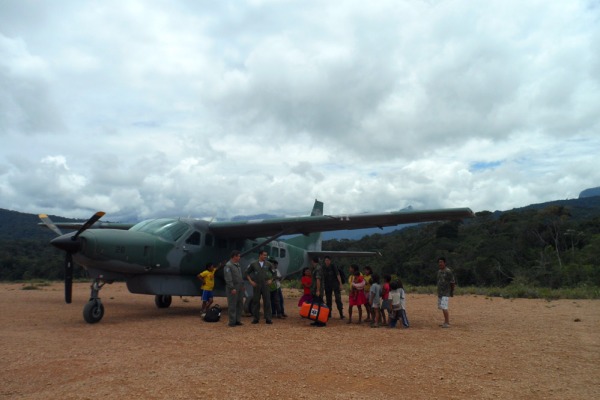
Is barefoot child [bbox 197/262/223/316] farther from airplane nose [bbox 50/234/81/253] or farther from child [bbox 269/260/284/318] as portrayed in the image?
airplane nose [bbox 50/234/81/253]

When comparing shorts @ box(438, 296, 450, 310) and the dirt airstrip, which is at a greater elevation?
shorts @ box(438, 296, 450, 310)

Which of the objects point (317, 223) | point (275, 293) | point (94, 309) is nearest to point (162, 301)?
point (94, 309)

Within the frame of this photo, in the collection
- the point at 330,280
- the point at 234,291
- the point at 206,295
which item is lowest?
the point at 206,295

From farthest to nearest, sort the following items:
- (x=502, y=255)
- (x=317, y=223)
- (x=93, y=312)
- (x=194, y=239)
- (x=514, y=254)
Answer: (x=514, y=254) → (x=502, y=255) → (x=317, y=223) → (x=194, y=239) → (x=93, y=312)

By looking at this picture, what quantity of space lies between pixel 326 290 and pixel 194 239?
444cm

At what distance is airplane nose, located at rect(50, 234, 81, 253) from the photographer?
1035 centimetres

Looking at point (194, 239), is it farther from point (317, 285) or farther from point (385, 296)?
point (385, 296)

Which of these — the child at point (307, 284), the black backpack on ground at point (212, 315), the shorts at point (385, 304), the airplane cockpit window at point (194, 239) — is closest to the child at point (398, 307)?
the shorts at point (385, 304)

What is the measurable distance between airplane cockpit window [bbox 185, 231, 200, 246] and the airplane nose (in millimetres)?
3247

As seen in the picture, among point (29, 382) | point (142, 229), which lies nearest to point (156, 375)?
point (29, 382)

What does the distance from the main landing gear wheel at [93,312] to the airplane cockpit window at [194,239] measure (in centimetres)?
320

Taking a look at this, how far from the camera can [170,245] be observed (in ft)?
41.0

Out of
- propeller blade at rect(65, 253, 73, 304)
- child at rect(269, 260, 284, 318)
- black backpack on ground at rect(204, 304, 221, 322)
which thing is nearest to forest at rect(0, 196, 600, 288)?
propeller blade at rect(65, 253, 73, 304)

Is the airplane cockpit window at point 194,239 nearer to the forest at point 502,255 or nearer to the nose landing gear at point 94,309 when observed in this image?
the nose landing gear at point 94,309
